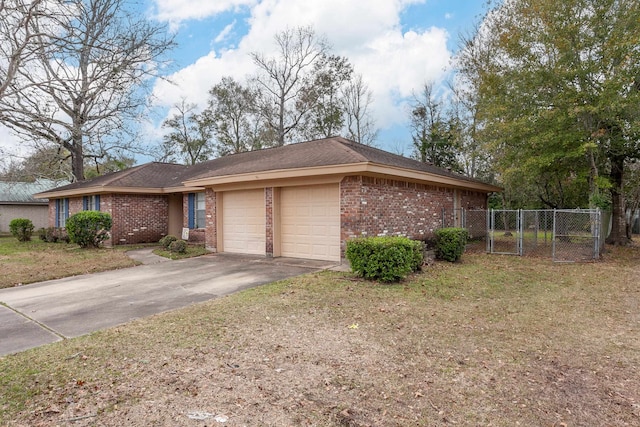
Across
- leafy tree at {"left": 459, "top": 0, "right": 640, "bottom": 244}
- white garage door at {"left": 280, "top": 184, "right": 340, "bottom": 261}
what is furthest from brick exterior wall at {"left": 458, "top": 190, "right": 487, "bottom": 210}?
white garage door at {"left": 280, "top": 184, "right": 340, "bottom": 261}

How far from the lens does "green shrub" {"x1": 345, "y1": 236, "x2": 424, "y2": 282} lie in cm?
716

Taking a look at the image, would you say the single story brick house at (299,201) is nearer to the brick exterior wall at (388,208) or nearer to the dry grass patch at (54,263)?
the brick exterior wall at (388,208)

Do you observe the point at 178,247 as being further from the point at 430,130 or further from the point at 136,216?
the point at 430,130

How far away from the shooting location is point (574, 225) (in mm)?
12898

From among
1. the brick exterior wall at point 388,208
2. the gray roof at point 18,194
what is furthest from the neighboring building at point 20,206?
the brick exterior wall at point 388,208

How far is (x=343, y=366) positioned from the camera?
3648 mm

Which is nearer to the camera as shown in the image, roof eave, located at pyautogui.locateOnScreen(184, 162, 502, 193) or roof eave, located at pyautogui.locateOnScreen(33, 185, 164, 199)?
roof eave, located at pyautogui.locateOnScreen(184, 162, 502, 193)

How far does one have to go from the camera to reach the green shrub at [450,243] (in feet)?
33.9

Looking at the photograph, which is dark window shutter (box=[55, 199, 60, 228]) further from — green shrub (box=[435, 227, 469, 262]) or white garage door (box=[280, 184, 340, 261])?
green shrub (box=[435, 227, 469, 262])

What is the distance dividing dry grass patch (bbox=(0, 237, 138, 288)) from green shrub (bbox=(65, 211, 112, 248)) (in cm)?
43

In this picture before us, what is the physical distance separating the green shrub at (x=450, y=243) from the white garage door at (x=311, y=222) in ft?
10.4

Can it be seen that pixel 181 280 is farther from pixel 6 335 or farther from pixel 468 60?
pixel 468 60

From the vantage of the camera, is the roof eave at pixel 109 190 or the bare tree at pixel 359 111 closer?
the roof eave at pixel 109 190

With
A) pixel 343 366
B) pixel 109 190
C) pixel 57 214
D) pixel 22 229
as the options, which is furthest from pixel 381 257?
pixel 57 214
